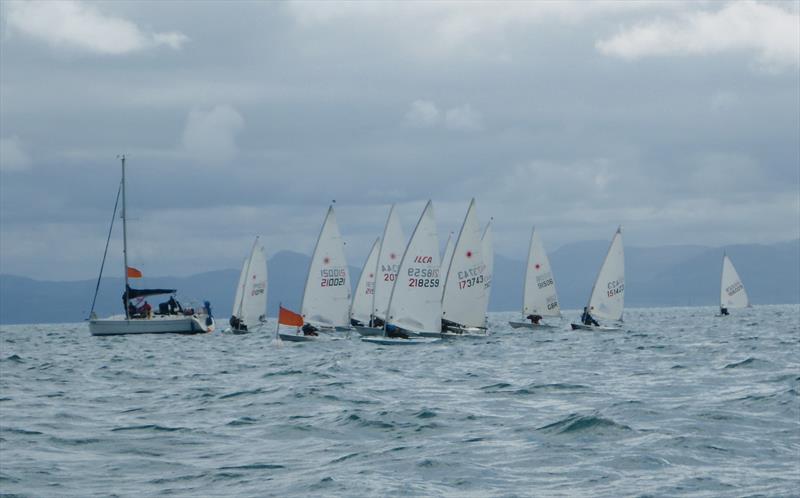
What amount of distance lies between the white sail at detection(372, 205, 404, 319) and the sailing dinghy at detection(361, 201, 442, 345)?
9.68 meters

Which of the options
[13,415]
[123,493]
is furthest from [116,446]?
[13,415]

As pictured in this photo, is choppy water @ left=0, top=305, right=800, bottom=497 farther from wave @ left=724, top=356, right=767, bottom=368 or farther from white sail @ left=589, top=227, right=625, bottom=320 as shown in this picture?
white sail @ left=589, top=227, right=625, bottom=320

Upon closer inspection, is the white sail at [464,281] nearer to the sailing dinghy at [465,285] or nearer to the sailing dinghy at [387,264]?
the sailing dinghy at [465,285]

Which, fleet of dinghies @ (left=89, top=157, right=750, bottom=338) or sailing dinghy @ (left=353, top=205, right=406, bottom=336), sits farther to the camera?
sailing dinghy @ (left=353, top=205, right=406, bottom=336)

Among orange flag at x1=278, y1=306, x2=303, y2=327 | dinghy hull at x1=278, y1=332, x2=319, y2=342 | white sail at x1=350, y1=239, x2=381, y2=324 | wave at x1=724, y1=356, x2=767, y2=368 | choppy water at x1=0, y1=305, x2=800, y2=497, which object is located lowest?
choppy water at x1=0, y1=305, x2=800, y2=497

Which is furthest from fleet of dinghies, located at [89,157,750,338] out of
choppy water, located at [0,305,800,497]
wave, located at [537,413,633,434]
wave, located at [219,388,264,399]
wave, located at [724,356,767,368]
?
wave, located at [537,413,633,434]

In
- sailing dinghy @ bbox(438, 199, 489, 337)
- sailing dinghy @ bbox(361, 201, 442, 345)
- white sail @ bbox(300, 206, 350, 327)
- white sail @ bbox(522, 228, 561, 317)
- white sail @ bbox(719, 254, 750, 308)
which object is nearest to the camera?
sailing dinghy @ bbox(361, 201, 442, 345)

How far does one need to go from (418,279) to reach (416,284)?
1.00 ft

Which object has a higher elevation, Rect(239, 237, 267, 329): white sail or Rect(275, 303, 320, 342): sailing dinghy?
Rect(239, 237, 267, 329): white sail

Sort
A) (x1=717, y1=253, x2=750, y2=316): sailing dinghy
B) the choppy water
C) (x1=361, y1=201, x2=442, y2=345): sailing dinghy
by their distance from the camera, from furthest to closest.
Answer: (x1=717, y1=253, x2=750, y2=316): sailing dinghy
(x1=361, y1=201, x2=442, y2=345): sailing dinghy
the choppy water

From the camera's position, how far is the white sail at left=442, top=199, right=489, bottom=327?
67.2 meters

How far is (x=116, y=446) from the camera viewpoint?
69.8 feet

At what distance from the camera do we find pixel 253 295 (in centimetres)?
9106

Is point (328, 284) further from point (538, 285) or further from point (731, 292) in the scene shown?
point (731, 292)
